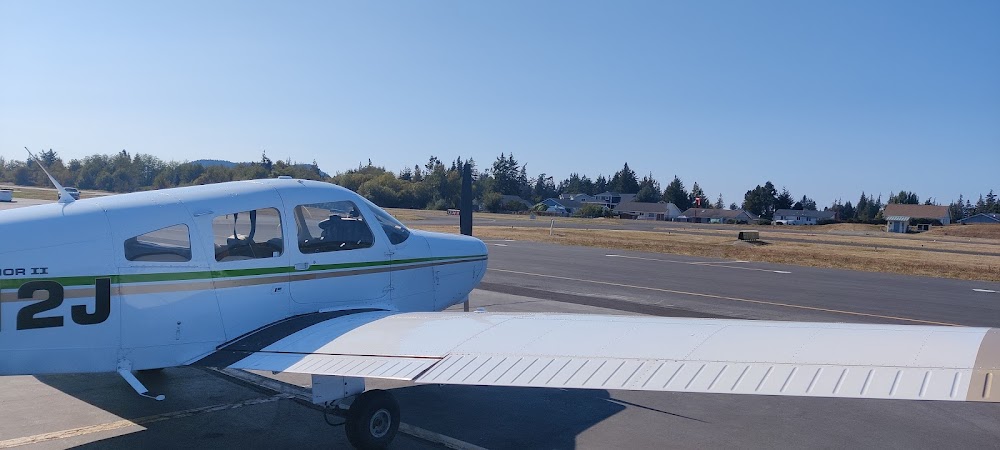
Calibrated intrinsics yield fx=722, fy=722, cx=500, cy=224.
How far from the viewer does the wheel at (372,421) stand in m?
6.13

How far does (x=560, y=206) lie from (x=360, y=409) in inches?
4751

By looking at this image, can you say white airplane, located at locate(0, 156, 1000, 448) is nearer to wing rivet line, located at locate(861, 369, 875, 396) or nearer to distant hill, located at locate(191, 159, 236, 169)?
wing rivet line, located at locate(861, 369, 875, 396)

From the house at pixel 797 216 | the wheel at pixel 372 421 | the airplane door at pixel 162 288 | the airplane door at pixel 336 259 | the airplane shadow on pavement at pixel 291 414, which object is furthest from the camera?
the house at pixel 797 216

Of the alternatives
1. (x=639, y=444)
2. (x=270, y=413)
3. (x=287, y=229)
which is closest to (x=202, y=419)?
(x=270, y=413)

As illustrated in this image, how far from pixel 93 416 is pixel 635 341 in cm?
536

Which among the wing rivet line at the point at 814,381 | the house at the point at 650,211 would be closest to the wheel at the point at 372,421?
the wing rivet line at the point at 814,381

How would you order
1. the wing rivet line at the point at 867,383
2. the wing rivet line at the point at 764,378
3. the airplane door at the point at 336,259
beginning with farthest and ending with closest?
the airplane door at the point at 336,259
the wing rivet line at the point at 764,378
the wing rivet line at the point at 867,383

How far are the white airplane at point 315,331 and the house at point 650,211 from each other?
12139cm

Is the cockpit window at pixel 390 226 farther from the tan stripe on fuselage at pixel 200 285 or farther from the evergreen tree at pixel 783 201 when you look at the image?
the evergreen tree at pixel 783 201

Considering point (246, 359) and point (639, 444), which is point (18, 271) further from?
point (639, 444)

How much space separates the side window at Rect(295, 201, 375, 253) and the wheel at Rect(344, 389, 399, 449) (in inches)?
71.5

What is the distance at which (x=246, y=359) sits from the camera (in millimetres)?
6141

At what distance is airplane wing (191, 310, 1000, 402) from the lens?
430 centimetres

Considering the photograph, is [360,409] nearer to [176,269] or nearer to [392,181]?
[176,269]
